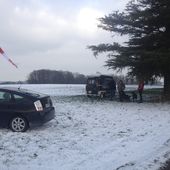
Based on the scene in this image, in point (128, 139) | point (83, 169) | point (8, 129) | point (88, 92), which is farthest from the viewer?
point (88, 92)

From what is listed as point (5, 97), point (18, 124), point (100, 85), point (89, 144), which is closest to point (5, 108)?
point (5, 97)

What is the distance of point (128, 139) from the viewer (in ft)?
48.0

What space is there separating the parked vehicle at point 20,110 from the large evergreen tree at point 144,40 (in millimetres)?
14967

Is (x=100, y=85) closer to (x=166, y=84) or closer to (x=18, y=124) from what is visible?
(x=166, y=84)

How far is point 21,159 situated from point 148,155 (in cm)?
326

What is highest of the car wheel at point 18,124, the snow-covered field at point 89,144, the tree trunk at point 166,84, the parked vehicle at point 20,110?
the tree trunk at point 166,84

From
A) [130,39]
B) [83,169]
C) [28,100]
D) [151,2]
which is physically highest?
[151,2]

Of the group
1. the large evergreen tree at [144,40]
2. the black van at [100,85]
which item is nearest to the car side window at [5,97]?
the large evergreen tree at [144,40]

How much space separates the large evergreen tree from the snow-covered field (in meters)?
11.0

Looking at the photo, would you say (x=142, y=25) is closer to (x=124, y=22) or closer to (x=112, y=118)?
(x=124, y=22)

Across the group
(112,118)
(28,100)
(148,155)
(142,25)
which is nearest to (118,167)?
(148,155)

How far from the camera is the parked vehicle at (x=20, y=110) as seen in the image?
51.8 feet

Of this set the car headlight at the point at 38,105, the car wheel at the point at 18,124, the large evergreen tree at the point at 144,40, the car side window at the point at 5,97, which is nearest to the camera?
the car wheel at the point at 18,124

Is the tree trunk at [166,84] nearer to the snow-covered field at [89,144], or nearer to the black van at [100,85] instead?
the black van at [100,85]
